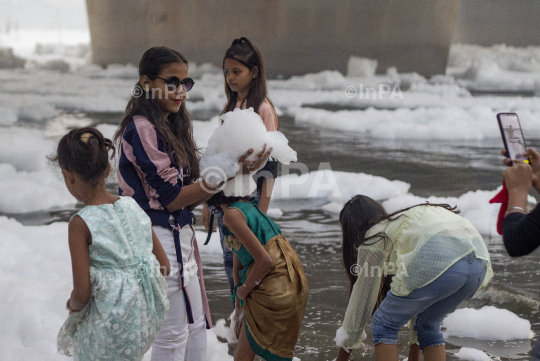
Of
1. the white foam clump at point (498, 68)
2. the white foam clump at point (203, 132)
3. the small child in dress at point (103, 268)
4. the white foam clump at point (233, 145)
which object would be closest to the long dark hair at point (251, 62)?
the white foam clump at point (233, 145)

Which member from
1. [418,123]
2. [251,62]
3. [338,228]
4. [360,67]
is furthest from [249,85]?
[360,67]

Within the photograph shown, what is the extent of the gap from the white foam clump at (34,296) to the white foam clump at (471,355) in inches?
46.0

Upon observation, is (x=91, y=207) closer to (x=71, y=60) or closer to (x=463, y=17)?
(x=71, y=60)

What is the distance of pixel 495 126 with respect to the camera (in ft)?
33.6

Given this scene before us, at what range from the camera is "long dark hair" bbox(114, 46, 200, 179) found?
74.1 inches

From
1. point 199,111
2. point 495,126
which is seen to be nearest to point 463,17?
point 495,126

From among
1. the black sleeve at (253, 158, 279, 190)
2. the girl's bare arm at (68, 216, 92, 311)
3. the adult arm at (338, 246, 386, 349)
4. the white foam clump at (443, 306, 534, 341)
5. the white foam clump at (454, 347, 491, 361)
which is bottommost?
the white foam clump at (443, 306, 534, 341)

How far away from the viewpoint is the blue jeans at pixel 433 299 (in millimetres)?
2029

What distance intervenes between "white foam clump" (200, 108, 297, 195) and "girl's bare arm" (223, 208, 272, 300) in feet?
0.39

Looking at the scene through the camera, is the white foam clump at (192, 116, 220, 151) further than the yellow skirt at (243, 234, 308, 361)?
Yes

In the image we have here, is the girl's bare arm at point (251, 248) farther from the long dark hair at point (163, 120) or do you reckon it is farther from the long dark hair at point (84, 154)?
the long dark hair at point (84, 154)

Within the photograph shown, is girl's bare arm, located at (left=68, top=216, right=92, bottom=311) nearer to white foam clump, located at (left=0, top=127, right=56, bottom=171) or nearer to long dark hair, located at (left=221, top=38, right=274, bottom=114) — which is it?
long dark hair, located at (left=221, top=38, right=274, bottom=114)

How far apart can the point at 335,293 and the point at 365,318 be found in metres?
1.28

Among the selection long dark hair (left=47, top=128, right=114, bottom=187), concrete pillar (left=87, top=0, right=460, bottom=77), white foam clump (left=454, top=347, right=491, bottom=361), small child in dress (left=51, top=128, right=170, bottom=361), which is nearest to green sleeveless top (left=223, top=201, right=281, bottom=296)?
small child in dress (left=51, top=128, right=170, bottom=361)
